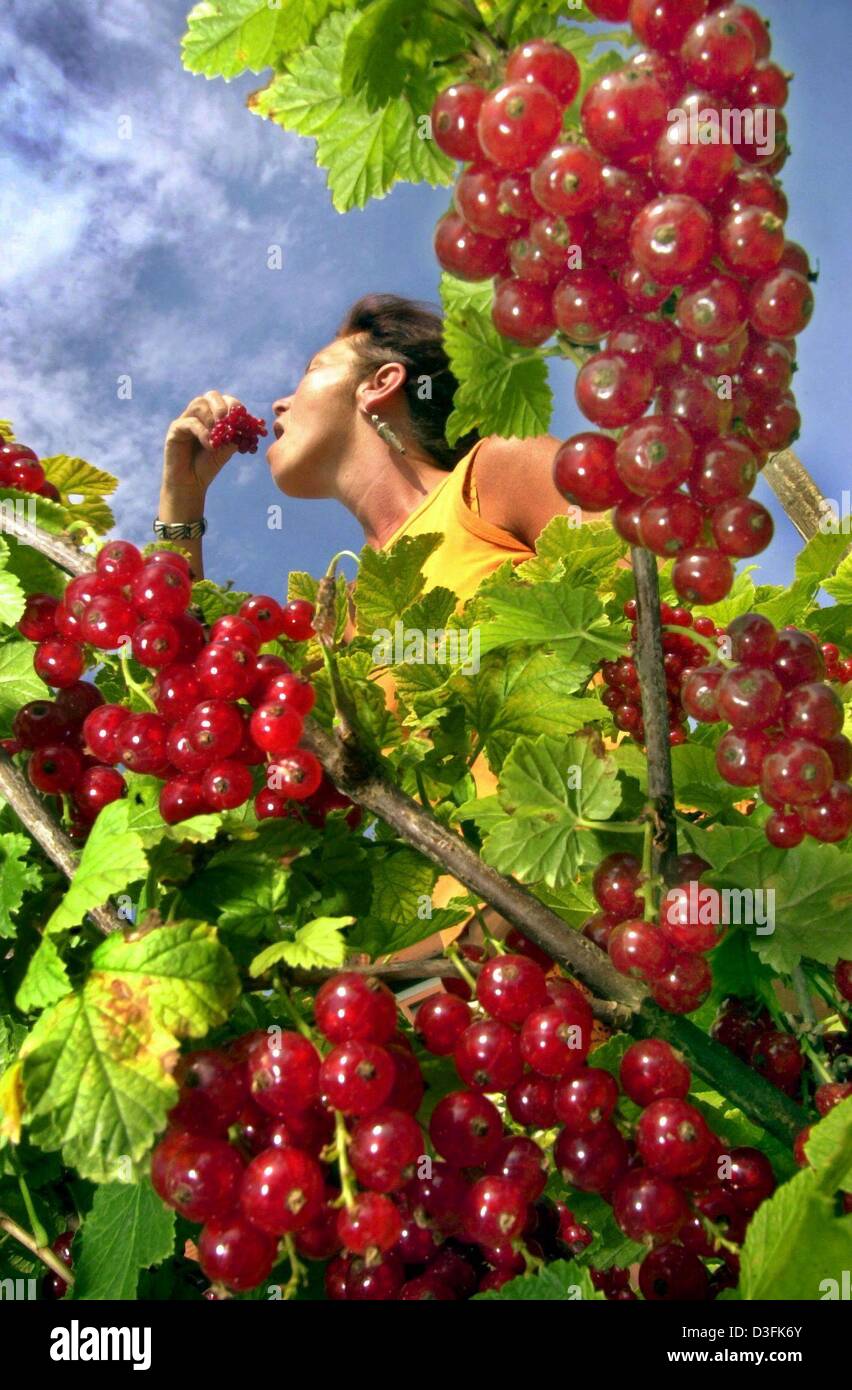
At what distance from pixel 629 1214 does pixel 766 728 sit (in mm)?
197

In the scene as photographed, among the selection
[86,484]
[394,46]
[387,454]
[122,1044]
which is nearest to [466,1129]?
[122,1044]

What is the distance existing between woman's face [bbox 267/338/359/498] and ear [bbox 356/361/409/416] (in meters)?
0.03

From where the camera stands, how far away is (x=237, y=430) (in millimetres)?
1870

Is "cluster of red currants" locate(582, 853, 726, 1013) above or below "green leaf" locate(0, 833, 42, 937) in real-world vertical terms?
below

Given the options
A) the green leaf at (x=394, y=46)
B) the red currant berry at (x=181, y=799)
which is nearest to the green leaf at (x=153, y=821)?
the red currant berry at (x=181, y=799)

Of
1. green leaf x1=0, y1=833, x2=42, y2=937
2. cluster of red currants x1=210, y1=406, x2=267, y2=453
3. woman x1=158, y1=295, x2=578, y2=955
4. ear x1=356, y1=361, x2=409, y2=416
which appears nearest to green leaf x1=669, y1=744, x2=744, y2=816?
green leaf x1=0, y1=833, x2=42, y2=937

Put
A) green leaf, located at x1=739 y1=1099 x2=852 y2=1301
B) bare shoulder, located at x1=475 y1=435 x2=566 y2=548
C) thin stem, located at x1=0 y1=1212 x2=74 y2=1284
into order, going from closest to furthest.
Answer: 1. green leaf, located at x1=739 y1=1099 x2=852 y2=1301
2. thin stem, located at x1=0 y1=1212 x2=74 y2=1284
3. bare shoulder, located at x1=475 y1=435 x2=566 y2=548

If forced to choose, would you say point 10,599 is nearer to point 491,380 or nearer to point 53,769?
point 53,769

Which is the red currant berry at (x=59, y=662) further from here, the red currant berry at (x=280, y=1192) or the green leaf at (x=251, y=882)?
the red currant berry at (x=280, y=1192)

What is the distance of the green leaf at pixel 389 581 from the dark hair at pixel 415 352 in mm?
1254

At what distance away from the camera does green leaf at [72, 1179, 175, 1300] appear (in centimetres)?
46

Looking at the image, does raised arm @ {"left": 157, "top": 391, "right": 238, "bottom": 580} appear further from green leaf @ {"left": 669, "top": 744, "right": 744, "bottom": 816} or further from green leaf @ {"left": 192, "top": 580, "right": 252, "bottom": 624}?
green leaf @ {"left": 669, "top": 744, "right": 744, "bottom": 816}
